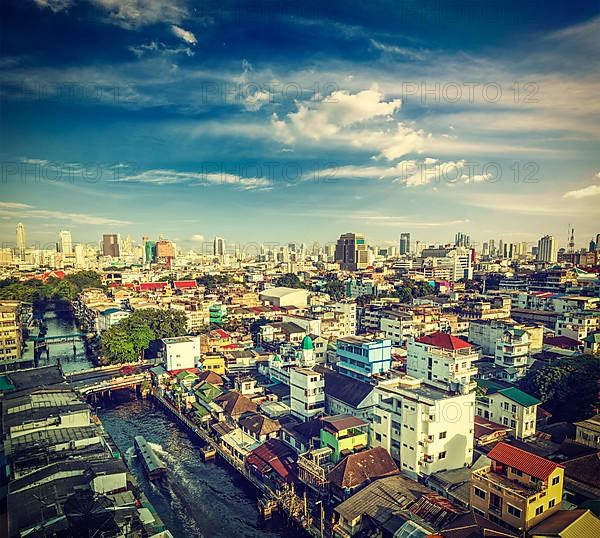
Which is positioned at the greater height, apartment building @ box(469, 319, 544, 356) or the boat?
apartment building @ box(469, 319, 544, 356)

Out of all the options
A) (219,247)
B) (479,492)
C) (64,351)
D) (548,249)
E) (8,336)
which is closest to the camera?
(479,492)

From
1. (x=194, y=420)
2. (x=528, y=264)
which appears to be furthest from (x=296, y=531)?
(x=528, y=264)

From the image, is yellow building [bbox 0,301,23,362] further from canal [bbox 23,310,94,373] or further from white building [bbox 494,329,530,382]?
white building [bbox 494,329,530,382]

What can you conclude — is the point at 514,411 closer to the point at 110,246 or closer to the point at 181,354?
the point at 181,354

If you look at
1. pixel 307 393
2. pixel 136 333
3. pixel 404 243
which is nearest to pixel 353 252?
pixel 404 243

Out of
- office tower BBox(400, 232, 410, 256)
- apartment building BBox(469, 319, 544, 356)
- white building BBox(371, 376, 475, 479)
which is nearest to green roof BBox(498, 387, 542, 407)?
white building BBox(371, 376, 475, 479)

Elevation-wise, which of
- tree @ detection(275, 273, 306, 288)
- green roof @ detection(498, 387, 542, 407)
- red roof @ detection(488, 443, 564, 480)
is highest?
tree @ detection(275, 273, 306, 288)

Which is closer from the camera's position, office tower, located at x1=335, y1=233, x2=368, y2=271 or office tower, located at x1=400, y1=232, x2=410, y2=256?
office tower, located at x1=335, y1=233, x2=368, y2=271

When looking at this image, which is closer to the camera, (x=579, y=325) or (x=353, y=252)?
(x=579, y=325)

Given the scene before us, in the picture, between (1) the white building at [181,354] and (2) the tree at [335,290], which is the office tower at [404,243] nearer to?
(2) the tree at [335,290]
